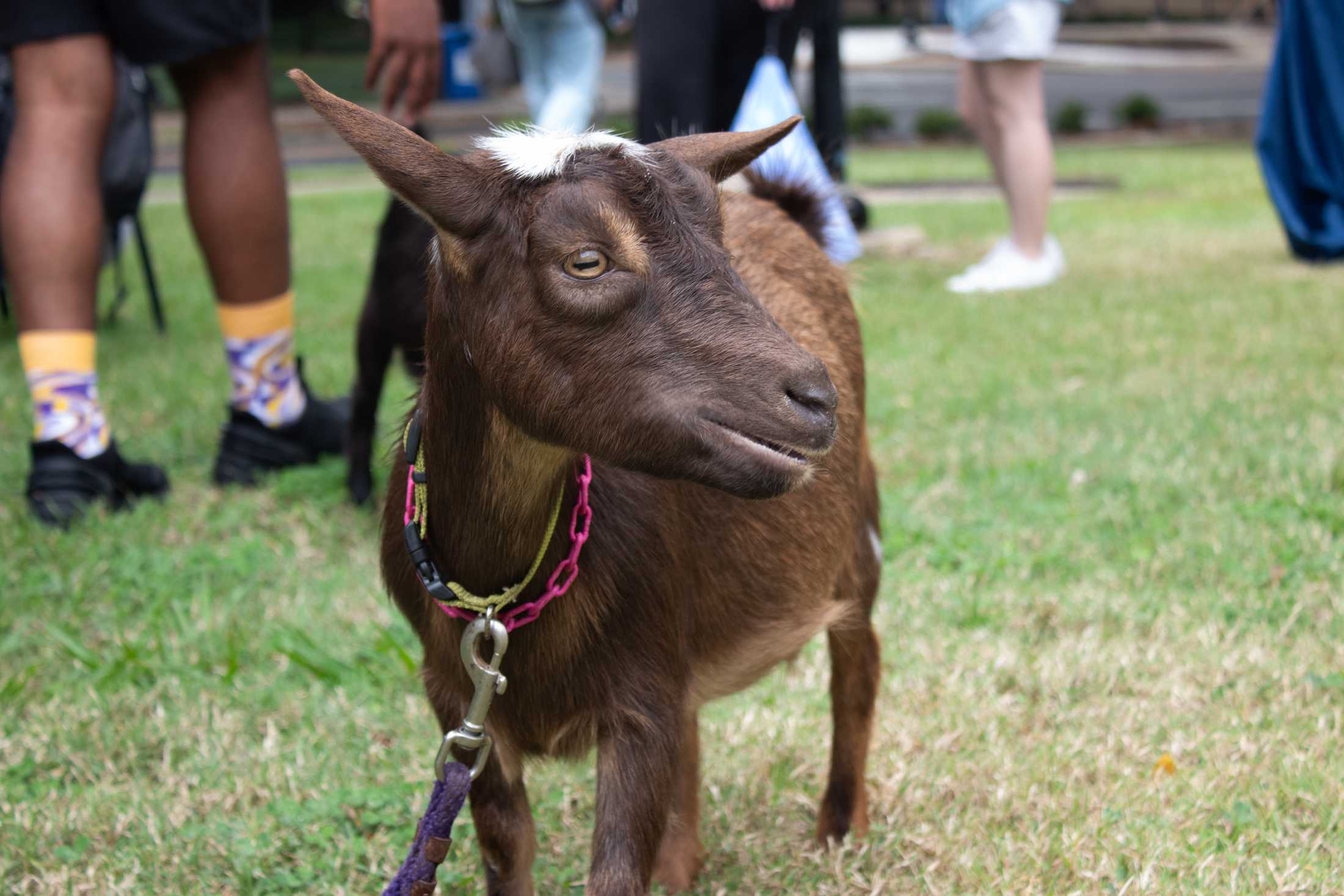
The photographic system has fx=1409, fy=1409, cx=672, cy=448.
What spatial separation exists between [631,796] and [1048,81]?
28.2 meters

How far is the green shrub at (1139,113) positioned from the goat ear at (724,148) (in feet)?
65.3

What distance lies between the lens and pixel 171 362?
6574 millimetres

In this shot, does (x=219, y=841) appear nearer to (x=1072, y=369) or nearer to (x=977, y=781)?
(x=977, y=781)

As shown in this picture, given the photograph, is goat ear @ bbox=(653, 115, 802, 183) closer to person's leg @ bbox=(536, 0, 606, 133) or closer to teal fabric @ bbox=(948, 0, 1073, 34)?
teal fabric @ bbox=(948, 0, 1073, 34)

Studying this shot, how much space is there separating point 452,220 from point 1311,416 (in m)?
3.97

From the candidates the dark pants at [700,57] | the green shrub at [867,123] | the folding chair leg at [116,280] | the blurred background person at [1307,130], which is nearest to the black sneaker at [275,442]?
the dark pants at [700,57]

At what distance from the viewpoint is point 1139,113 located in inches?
807

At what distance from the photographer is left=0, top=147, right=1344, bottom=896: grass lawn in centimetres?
265

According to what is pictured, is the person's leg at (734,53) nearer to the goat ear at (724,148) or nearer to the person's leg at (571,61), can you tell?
the person's leg at (571,61)

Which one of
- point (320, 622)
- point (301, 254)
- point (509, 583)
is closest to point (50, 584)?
point (320, 622)

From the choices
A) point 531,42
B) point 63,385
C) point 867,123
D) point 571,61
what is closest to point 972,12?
point 571,61

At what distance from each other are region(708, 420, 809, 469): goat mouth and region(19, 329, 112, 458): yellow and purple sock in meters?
2.82

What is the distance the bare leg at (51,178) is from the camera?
13.0 feet

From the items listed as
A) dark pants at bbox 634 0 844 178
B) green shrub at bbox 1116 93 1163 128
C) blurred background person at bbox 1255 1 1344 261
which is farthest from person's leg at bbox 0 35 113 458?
green shrub at bbox 1116 93 1163 128
